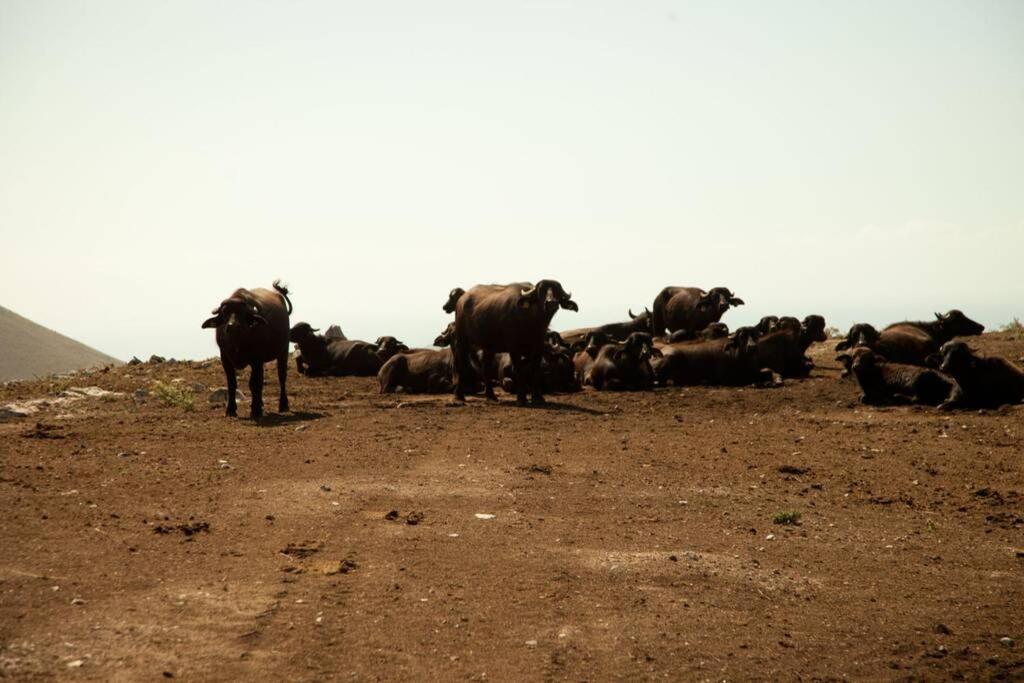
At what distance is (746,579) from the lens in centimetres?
924

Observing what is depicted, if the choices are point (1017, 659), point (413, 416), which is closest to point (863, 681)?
point (1017, 659)

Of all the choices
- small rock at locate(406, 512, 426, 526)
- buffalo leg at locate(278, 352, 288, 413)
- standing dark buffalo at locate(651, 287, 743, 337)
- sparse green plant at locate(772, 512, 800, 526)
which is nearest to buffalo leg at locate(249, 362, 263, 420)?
buffalo leg at locate(278, 352, 288, 413)

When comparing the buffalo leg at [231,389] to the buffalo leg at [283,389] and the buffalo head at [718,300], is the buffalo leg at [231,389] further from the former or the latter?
the buffalo head at [718,300]

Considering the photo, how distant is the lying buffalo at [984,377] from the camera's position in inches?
723

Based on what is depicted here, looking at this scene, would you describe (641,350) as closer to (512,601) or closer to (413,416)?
(413,416)

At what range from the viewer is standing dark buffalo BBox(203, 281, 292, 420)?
1775 centimetres

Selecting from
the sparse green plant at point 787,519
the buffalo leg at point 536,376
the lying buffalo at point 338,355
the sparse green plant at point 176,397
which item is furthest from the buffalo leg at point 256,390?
the sparse green plant at point 787,519

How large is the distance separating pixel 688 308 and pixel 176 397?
14945 millimetres

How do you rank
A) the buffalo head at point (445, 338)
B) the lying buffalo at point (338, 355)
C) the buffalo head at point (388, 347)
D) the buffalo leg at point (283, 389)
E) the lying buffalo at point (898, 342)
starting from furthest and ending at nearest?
the lying buffalo at point (338, 355)
the buffalo head at point (388, 347)
the buffalo head at point (445, 338)
the lying buffalo at point (898, 342)
the buffalo leg at point (283, 389)

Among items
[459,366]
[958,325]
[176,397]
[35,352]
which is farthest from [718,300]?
[35,352]

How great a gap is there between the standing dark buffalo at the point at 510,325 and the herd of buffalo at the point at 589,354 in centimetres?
2

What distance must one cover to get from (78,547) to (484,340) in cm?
1213

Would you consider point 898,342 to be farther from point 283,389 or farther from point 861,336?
point 283,389

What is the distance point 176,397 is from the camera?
65.6 feet
